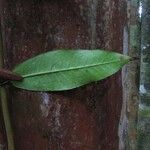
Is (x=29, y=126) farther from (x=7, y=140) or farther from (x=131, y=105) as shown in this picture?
(x=131, y=105)

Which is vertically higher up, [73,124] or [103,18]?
[103,18]

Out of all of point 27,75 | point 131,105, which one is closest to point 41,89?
point 27,75
